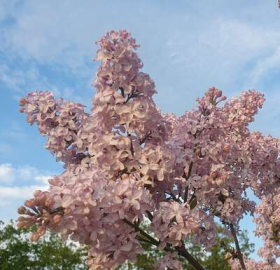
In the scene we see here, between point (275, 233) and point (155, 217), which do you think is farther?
point (275, 233)

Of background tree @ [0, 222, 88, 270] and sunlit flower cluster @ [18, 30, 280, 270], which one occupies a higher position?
background tree @ [0, 222, 88, 270]

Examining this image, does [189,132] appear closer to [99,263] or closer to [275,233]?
[99,263]

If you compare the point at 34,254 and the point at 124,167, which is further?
the point at 34,254

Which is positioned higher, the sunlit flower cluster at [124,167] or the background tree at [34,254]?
the background tree at [34,254]

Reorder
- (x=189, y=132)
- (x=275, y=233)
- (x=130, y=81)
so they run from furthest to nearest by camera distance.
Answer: (x=275, y=233) → (x=189, y=132) → (x=130, y=81)

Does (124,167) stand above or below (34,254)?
below

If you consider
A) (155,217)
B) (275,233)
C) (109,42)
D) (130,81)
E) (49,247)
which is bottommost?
(155,217)

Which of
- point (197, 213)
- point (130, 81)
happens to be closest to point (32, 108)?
point (130, 81)

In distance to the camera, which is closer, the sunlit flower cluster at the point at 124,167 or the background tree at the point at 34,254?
the sunlit flower cluster at the point at 124,167

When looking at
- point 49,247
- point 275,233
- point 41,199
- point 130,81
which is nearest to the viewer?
point 41,199

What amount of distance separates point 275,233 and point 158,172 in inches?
542

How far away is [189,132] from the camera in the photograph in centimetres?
605

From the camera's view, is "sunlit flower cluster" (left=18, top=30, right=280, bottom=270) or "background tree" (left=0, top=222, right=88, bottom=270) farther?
"background tree" (left=0, top=222, right=88, bottom=270)

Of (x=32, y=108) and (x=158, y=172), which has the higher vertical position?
(x=32, y=108)
